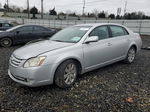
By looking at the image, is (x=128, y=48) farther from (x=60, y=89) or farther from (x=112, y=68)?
(x=60, y=89)

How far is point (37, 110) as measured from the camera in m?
2.89

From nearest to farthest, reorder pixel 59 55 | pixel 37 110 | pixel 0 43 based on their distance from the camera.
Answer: pixel 37 110 → pixel 59 55 → pixel 0 43

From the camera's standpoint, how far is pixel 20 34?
362 inches

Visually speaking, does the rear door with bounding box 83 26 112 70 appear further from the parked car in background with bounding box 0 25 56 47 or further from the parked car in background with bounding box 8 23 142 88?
the parked car in background with bounding box 0 25 56 47

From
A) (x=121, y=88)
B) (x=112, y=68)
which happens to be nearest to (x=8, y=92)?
(x=121, y=88)

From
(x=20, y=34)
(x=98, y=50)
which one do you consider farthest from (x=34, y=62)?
(x=20, y=34)

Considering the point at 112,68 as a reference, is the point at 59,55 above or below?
above

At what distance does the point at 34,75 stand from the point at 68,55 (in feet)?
2.80

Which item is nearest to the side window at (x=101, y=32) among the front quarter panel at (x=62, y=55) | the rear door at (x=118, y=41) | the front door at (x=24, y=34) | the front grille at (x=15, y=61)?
the rear door at (x=118, y=41)

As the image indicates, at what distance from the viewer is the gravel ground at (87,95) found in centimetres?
300

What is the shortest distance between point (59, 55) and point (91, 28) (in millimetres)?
1385

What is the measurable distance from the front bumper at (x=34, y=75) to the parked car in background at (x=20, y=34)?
6.05m

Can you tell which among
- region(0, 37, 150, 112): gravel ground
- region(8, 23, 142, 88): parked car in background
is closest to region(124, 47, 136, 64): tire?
region(8, 23, 142, 88): parked car in background

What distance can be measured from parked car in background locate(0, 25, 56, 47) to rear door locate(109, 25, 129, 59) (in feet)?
19.1
